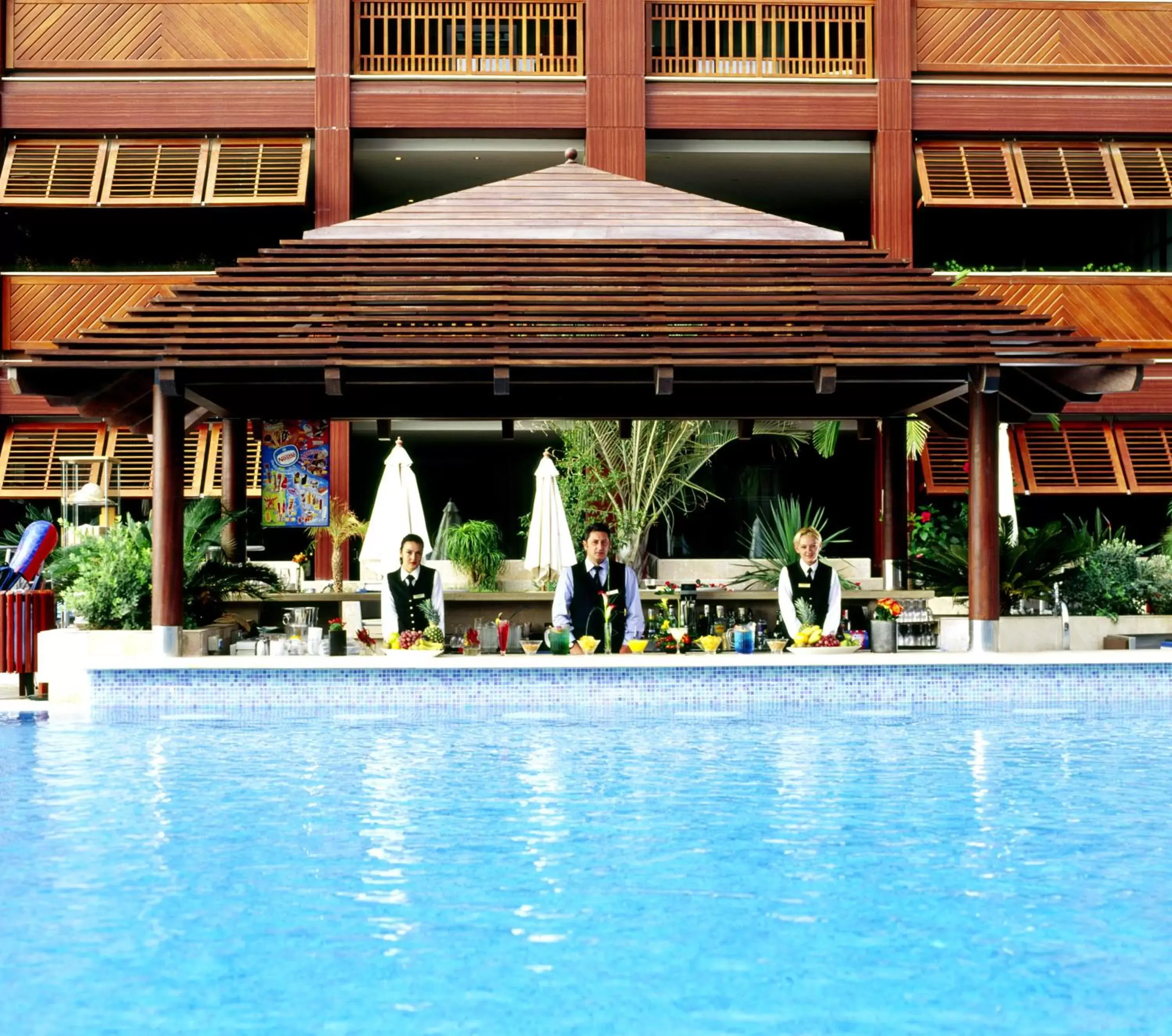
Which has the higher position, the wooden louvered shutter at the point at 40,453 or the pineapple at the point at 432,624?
the wooden louvered shutter at the point at 40,453

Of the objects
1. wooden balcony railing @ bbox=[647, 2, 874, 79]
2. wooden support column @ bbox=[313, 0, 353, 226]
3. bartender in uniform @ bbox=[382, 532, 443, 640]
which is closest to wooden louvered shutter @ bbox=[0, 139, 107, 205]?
wooden support column @ bbox=[313, 0, 353, 226]

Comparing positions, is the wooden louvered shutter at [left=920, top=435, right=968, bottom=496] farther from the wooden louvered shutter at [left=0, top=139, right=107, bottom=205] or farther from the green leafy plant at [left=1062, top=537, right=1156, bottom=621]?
the wooden louvered shutter at [left=0, top=139, right=107, bottom=205]

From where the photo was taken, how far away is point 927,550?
16828mm

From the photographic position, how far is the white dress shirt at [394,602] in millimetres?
11375

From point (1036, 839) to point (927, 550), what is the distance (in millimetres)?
10401

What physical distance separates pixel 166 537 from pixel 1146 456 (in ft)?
44.6

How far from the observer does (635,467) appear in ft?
57.6

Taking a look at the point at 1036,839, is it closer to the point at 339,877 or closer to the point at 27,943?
the point at 339,877

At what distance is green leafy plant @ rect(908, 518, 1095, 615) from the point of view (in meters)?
12.6

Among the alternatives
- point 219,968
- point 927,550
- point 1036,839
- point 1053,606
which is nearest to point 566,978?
point 219,968

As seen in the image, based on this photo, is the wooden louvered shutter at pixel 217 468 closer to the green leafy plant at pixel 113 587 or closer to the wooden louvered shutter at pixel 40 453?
the wooden louvered shutter at pixel 40 453

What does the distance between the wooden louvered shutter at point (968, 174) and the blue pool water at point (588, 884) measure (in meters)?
10.8

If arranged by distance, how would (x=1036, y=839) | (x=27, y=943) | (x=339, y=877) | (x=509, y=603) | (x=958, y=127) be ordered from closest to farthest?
(x=27, y=943)
(x=339, y=877)
(x=1036, y=839)
(x=509, y=603)
(x=958, y=127)

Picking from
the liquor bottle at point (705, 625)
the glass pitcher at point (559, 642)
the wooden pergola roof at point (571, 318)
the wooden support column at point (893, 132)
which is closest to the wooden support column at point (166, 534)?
the wooden pergola roof at point (571, 318)
